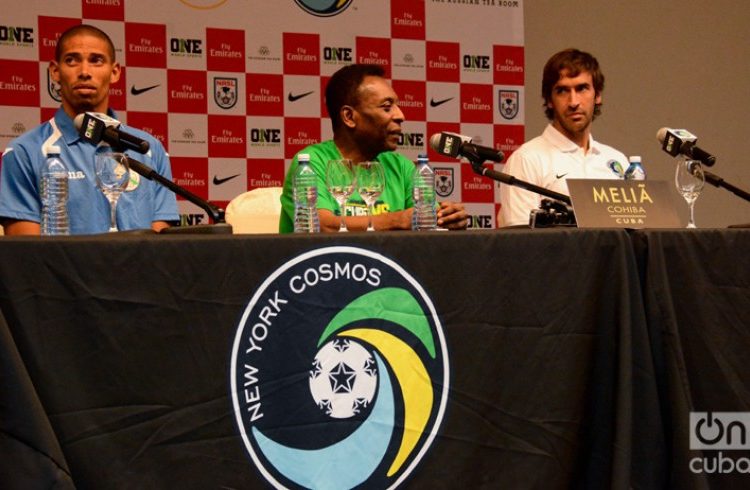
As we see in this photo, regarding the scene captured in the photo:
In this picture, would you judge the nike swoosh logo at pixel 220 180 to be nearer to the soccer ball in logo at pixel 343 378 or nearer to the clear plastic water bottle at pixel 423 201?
the clear plastic water bottle at pixel 423 201

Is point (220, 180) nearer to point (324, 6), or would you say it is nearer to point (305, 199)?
point (324, 6)

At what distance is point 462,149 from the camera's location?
2.24m

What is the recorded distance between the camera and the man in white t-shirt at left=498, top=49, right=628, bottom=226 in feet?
10.5

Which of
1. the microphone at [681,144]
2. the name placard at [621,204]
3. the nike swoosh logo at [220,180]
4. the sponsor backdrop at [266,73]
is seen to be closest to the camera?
the name placard at [621,204]

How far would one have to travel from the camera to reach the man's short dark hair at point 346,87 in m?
2.90

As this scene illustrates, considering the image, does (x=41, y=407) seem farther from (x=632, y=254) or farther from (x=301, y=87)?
(x=301, y=87)

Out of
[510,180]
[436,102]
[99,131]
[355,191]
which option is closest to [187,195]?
[99,131]

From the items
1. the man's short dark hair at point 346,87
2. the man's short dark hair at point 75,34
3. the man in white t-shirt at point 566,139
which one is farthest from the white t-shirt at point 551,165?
the man's short dark hair at point 75,34

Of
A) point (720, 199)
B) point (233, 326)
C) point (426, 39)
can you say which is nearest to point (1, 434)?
point (233, 326)

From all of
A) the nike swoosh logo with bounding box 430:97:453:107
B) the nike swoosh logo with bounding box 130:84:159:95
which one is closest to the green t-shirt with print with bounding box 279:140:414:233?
the nike swoosh logo with bounding box 130:84:159:95

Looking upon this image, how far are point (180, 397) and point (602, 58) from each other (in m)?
3.96

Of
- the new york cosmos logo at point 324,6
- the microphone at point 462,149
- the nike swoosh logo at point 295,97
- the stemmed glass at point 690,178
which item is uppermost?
the new york cosmos logo at point 324,6

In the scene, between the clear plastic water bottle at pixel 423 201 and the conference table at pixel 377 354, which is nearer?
the conference table at pixel 377 354

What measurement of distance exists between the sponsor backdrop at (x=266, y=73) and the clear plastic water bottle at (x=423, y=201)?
1.90 metres
